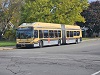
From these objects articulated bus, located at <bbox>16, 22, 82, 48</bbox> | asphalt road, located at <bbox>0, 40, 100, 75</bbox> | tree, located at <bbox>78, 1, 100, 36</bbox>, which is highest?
tree, located at <bbox>78, 1, 100, 36</bbox>

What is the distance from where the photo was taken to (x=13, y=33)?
59.8 m

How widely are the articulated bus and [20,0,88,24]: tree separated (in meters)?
10.0

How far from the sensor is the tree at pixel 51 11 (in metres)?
53.2

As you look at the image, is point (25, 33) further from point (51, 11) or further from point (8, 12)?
point (8, 12)

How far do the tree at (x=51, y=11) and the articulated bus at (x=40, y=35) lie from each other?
10.0m

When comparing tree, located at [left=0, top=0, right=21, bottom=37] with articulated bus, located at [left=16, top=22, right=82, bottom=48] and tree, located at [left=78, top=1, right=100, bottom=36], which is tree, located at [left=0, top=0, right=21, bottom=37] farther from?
tree, located at [left=78, top=1, right=100, bottom=36]

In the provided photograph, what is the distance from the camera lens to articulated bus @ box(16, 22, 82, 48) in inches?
1414

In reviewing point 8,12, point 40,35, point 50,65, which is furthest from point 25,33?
point 8,12

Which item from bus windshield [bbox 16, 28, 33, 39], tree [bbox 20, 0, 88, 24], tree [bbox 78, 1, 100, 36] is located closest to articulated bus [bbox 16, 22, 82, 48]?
bus windshield [bbox 16, 28, 33, 39]

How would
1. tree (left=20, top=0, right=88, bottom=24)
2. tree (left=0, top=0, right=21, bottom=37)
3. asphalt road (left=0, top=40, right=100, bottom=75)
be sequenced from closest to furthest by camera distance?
1. asphalt road (left=0, top=40, right=100, bottom=75)
2. tree (left=20, top=0, right=88, bottom=24)
3. tree (left=0, top=0, right=21, bottom=37)

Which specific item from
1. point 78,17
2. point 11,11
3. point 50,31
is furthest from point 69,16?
point 50,31

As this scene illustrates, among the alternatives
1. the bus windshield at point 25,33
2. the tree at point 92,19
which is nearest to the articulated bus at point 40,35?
the bus windshield at point 25,33

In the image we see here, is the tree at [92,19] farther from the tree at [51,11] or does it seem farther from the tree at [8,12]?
the tree at [51,11]

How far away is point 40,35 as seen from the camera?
121ft
